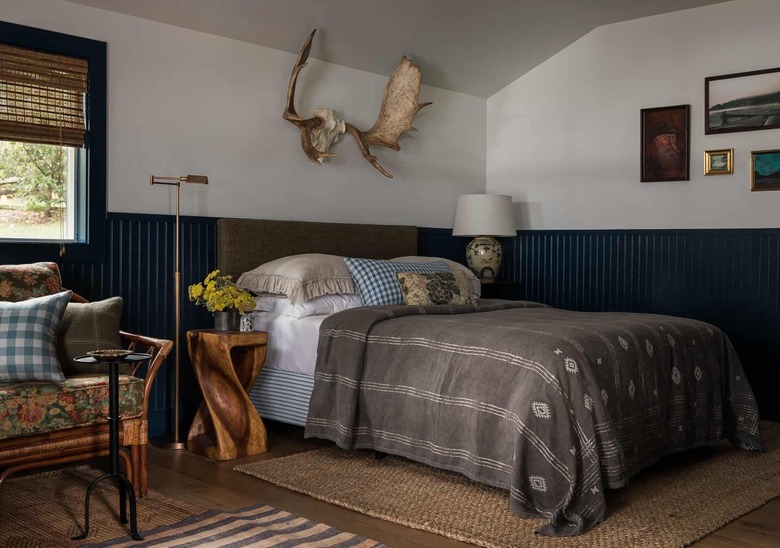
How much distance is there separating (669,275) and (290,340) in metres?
2.88

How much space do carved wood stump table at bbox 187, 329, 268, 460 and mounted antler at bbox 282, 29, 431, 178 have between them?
1724 millimetres

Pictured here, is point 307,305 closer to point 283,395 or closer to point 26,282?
point 283,395

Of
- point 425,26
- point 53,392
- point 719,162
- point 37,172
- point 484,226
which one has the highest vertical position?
point 425,26

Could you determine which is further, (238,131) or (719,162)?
(719,162)

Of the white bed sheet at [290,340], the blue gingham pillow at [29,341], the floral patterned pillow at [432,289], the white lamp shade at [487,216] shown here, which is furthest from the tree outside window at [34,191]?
the white lamp shade at [487,216]

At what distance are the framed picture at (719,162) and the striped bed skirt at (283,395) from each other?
316cm

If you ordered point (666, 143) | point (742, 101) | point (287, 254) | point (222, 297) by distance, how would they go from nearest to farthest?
point (222, 297) < point (287, 254) < point (742, 101) < point (666, 143)

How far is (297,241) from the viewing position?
5402mm

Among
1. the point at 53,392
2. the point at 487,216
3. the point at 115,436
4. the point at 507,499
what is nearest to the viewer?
the point at 115,436

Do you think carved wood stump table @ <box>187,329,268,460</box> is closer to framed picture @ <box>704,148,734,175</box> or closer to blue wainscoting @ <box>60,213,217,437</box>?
blue wainscoting @ <box>60,213,217,437</box>

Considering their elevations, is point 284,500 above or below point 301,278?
below

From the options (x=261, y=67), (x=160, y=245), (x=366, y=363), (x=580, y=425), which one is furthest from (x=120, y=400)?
(x=261, y=67)

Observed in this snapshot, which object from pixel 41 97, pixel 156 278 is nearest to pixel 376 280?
pixel 156 278

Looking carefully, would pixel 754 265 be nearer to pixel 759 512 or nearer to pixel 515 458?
pixel 759 512
